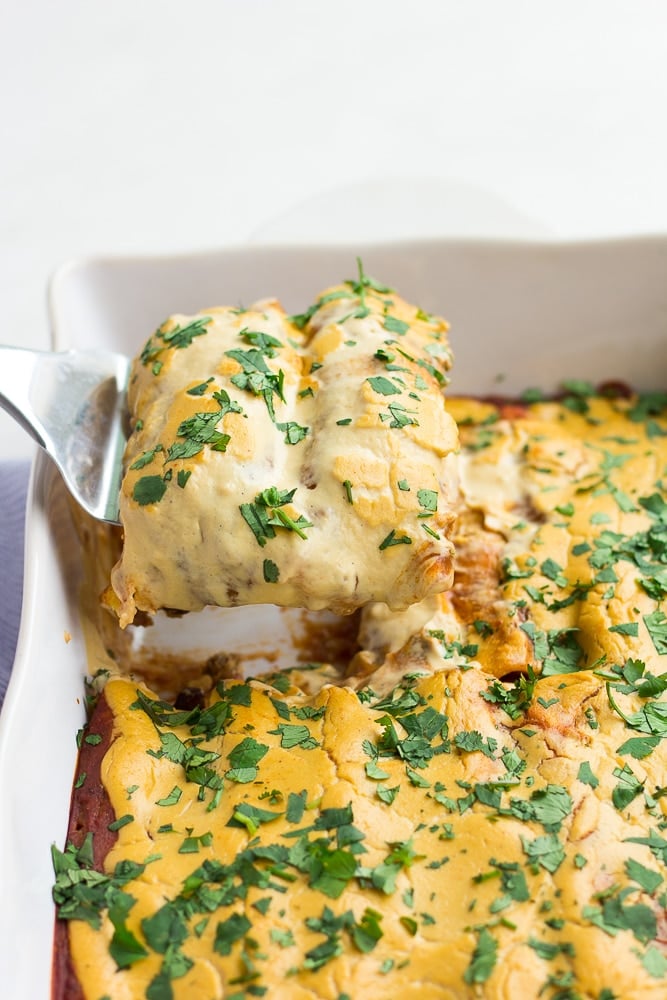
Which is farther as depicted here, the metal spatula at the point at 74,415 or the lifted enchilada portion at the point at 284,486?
the metal spatula at the point at 74,415

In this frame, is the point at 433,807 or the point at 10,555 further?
the point at 10,555

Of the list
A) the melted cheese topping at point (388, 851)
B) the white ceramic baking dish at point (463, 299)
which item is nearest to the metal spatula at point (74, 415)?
the white ceramic baking dish at point (463, 299)

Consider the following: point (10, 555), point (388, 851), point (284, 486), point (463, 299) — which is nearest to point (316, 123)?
point (463, 299)

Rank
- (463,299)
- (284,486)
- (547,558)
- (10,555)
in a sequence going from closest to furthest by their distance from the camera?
(284,486), (547,558), (10,555), (463,299)

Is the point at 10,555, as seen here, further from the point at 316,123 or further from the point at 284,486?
the point at 316,123

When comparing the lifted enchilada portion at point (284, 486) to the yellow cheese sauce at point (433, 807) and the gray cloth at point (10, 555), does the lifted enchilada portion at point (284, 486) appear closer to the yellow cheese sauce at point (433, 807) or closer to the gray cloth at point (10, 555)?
the yellow cheese sauce at point (433, 807)

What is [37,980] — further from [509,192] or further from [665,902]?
[509,192]

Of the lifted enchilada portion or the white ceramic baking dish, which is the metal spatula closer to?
the lifted enchilada portion
